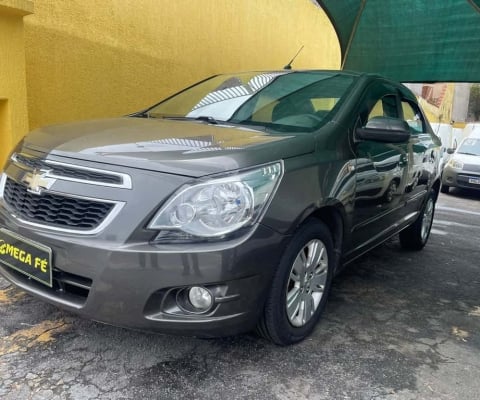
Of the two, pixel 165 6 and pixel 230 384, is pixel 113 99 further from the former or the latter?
pixel 230 384

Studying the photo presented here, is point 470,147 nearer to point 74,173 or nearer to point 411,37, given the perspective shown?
point 411,37

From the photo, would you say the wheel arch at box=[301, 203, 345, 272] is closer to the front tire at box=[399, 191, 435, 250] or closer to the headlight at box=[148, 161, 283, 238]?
the headlight at box=[148, 161, 283, 238]

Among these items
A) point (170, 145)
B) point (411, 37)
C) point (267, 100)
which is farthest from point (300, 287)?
point (411, 37)

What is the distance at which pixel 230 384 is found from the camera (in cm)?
229

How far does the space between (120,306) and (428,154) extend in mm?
3419

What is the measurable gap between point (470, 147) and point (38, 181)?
35.4 ft

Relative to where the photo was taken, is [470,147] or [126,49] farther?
[470,147]

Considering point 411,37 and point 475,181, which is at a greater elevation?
point 411,37

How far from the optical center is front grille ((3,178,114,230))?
6.93 feet

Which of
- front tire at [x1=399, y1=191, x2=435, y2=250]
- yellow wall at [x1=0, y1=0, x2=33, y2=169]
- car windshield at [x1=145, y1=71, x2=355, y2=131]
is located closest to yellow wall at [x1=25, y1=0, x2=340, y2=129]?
yellow wall at [x1=0, y1=0, x2=33, y2=169]

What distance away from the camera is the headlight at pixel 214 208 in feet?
6.81

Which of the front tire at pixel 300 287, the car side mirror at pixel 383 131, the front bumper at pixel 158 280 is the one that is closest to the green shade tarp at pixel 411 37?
the car side mirror at pixel 383 131

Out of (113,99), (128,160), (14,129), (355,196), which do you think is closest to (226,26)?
(113,99)

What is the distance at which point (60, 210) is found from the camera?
2197 millimetres
